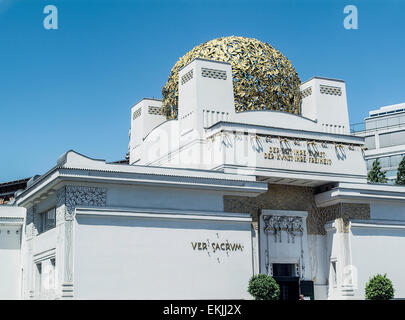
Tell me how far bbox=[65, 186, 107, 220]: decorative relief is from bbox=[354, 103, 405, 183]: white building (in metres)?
30.8

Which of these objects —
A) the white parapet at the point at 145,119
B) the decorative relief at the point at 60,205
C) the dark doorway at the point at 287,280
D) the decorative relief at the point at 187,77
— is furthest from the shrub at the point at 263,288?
the white parapet at the point at 145,119

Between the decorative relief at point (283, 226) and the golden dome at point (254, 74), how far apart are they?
385 cm

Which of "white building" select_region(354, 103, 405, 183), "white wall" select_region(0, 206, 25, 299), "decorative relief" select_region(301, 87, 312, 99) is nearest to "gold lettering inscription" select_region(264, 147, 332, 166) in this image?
"decorative relief" select_region(301, 87, 312, 99)

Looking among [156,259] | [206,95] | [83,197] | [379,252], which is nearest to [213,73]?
[206,95]

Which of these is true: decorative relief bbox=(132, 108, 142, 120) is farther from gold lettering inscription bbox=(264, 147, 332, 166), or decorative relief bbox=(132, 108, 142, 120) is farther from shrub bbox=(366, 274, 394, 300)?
shrub bbox=(366, 274, 394, 300)

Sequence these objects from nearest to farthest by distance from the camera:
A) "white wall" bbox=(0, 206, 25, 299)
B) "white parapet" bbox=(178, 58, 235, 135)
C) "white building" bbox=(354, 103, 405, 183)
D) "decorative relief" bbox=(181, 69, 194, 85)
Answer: "white parapet" bbox=(178, 58, 235, 135), "white wall" bbox=(0, 206, 25, 299), "decorative relief" bbox=(181, 69, 194, 85), "white building" bbox=(354, 103, 405, 183)

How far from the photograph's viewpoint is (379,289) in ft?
62.2

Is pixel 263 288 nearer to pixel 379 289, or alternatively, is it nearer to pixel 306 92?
pixel 379 289

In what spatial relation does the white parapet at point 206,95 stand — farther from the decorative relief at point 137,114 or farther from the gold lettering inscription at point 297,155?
the decorative relief at point 137,114

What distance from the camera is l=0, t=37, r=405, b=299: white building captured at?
16.1 m

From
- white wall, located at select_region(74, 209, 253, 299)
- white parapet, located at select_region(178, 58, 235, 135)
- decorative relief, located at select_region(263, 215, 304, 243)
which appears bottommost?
white wall, located at select_region(74, 209, 253, 299)

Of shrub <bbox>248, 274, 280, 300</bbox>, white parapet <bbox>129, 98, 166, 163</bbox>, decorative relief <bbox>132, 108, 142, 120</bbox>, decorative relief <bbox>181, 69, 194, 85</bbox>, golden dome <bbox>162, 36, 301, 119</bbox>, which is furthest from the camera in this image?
decorative relief <bbox>132, 108, 142, 120</bbox>
